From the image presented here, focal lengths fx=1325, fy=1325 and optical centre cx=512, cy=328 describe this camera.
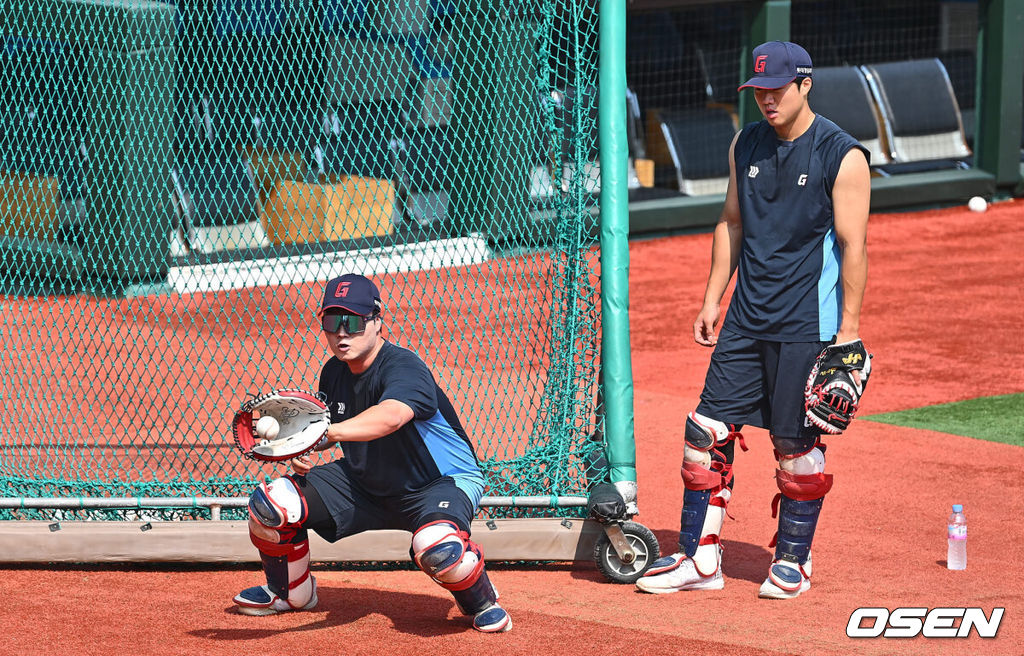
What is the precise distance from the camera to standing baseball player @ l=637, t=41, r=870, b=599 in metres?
4.75

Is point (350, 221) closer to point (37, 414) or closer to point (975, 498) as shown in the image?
point (37, 414)

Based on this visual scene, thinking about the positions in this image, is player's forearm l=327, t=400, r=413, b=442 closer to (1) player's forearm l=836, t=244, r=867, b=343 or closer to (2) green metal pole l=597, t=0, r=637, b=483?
(2) green metal pole l=597, t=0, r=637, b=483

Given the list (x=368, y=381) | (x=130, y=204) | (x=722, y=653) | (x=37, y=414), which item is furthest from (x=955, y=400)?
(x=130, y=204)

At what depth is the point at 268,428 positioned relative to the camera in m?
4.32

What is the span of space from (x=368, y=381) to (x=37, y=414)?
3.52 metres

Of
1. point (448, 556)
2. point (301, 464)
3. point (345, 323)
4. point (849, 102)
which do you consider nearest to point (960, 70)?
point (849, 102)

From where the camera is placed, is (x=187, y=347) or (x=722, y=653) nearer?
(x=722, y=653)

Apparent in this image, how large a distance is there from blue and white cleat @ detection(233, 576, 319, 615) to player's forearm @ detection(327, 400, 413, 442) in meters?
0.82

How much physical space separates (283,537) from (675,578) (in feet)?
4.94

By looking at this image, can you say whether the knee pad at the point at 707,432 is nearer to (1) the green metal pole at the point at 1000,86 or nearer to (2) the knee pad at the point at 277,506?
(2) the knee pad at the point at 277,506

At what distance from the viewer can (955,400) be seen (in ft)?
26.9

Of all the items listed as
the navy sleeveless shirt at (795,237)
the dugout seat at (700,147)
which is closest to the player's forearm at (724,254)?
the navy sleeveless shirt at (795,237)

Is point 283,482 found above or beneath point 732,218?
beneath

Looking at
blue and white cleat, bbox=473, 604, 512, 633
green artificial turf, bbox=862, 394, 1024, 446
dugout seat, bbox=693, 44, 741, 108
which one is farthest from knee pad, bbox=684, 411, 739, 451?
dugout seat, bbox=693, 44, 741, 108
